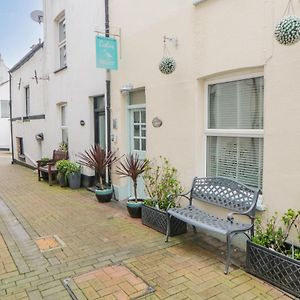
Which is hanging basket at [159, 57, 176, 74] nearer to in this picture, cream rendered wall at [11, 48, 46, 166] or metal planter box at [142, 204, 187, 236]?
metal planter box at [142, 204, 187, 236]

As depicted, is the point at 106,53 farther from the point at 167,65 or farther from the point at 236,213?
the point at 236,213

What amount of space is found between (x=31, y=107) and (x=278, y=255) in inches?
455

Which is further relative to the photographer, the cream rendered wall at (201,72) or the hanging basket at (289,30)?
the cream rendered wall at (201,72)

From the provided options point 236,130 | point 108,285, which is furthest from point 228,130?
point 108,285

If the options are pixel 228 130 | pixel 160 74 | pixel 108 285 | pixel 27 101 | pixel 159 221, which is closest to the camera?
pixel 108 285

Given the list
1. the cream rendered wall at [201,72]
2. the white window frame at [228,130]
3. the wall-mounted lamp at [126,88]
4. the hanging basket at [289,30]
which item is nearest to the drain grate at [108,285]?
the cream rendered wall at [201,72]

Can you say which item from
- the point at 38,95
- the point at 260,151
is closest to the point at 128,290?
the point at 260,151

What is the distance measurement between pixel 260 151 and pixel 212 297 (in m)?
1.93

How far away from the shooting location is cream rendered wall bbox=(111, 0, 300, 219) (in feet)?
11.3

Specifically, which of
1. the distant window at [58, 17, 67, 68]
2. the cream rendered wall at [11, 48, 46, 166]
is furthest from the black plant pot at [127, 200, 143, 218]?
the cream rendered wall at [11, 48, 46, 166]

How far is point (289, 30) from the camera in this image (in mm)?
2988

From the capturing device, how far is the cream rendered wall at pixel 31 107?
11078mm

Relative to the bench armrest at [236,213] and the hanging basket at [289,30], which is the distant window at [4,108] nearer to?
the bench armrest at [236,213]

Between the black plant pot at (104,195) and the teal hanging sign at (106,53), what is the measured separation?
2.64 m
